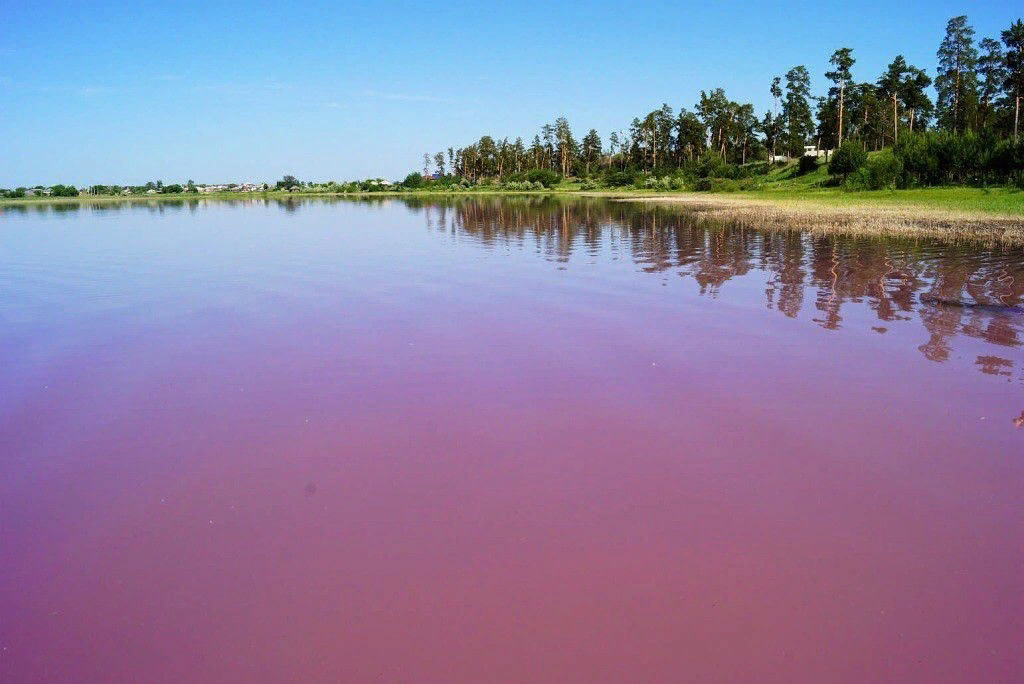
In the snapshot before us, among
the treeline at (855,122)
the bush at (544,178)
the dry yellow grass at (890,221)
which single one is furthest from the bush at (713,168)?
the dry yellow grass at (890,221)

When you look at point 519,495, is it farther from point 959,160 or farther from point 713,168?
point 713,168

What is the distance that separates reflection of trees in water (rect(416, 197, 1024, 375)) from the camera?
1353 centimetres

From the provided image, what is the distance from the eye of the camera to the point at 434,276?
827 inches

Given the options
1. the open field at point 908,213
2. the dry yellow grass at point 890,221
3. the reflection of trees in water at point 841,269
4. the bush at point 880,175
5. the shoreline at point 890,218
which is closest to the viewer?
the reflection of trees in water at point 841,269

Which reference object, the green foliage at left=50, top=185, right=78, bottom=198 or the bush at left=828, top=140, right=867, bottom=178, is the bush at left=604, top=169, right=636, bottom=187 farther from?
the green foliage at left=50, top=185, right=78, bottom=198

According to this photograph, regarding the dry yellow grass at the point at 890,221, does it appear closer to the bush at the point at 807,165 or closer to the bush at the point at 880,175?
the bush at the point at 880,175

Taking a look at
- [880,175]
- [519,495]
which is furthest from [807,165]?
[519,495]

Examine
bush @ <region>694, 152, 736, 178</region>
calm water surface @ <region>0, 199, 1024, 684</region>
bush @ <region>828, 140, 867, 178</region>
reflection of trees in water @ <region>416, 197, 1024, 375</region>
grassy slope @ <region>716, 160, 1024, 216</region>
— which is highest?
bush @ <region>694, 152, 736, 178</region>

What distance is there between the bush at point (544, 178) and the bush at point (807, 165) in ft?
193

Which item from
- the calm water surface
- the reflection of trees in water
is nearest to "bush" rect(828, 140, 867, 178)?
the reflection of trees in water

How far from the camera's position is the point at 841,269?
19984 millimetres

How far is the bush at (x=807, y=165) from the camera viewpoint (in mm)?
77938

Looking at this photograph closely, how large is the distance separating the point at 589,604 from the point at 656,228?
32671mm

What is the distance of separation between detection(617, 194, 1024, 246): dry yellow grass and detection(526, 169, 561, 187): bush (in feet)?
297
